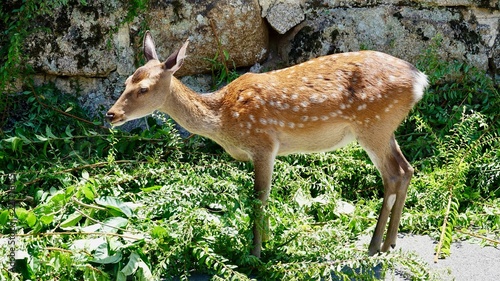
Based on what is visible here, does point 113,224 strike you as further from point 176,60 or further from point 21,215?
point 176,60

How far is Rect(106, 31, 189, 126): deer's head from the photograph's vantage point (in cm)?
580

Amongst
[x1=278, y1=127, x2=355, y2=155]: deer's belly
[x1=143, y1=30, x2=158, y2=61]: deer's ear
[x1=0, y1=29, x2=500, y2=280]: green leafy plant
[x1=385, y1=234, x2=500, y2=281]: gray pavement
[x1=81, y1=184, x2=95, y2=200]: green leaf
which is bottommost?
[x1=385, y1=234, x2=500, y2=281]: gray pavement

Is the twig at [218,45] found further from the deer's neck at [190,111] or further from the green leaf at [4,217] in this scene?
the green leaf at [4,217]

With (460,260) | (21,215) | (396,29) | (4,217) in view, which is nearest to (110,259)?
(21,215)

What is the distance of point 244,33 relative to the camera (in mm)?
7684

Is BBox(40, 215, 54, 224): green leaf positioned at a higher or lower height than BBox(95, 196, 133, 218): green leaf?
higher

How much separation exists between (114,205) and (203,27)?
248cm

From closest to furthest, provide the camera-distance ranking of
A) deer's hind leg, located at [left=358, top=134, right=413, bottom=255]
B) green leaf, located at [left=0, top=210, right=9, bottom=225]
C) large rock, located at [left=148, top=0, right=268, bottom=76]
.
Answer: green leaf, located at [left=0, top=210, right=9, bottom=225], deer's hind leg, located at [left=358, top=134, right=413, bottom=255], large rock, located at [left=148, top=0, right=268, bottom=76]

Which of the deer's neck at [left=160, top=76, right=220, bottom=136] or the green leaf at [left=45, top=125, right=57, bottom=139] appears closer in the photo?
the deer's neck at [left=160, top=76, right=220, bottom=136]

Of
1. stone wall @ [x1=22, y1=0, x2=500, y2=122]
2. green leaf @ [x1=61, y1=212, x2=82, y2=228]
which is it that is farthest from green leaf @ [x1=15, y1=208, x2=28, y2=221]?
stone wall @ [x1=22, y1=0, x2=500, y2=122]

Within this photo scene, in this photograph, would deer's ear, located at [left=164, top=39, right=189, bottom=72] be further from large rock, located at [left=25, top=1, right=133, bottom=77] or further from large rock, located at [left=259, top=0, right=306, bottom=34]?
large rock, located at [left=259, top=0, right=306, bottom=34]

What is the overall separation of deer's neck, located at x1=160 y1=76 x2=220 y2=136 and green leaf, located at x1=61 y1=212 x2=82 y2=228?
103 centimetres

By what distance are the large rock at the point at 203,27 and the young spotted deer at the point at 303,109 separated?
4.85 ft

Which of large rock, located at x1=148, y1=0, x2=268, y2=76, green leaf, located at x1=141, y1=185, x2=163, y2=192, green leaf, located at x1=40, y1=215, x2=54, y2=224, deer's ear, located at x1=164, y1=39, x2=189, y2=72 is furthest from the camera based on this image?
large rock, located at x1=148, y1=0, x2=268, y2=76
